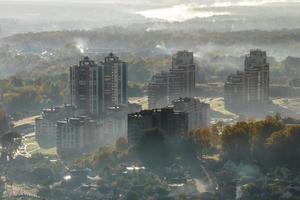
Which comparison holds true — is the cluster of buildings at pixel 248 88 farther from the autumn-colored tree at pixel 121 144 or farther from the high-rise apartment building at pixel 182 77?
the autumn-colored tree at pixel 121 144

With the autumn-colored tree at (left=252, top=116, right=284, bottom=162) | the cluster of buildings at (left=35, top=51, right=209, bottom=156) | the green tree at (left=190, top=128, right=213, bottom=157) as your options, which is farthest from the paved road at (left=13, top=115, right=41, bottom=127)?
the autumn-colored tree at (left=252, top=116, right=284, bottom=162)

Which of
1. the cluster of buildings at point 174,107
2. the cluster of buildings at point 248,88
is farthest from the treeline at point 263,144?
the cluster of buildings at point 248,88

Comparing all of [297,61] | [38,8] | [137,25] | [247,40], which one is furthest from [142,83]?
[38,8]

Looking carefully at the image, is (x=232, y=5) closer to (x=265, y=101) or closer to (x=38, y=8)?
(x=265, y=101)

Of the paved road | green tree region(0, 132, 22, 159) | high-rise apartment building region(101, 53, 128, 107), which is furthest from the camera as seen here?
the paved road

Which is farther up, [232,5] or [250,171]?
[232,5]

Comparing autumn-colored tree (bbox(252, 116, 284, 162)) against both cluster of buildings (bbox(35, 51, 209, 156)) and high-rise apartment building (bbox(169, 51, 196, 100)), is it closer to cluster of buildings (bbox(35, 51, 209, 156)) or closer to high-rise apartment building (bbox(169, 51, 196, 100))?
cluster of buildings (bbox(35, 51, 209, 156))

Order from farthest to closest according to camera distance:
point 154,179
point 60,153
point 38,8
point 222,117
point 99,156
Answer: point 38,8 < point 222,117 < point 60,153 < point 99,156 < point 154,179
